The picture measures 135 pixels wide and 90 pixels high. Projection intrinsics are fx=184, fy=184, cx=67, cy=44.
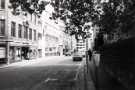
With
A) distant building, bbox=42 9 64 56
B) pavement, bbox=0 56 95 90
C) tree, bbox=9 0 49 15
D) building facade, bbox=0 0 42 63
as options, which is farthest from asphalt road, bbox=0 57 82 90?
distant building, bbox=42 9 64 56

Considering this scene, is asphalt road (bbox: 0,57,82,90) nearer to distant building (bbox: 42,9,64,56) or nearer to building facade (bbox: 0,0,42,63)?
building facade (bbox: 0,0,42,63)

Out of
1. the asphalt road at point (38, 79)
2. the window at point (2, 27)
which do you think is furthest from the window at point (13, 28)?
the asphalt road at point (38, 79)

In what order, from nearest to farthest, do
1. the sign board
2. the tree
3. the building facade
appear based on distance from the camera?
1. the tree
2. the sign board
3. the building facade

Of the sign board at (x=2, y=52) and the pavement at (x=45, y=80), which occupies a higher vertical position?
the sign board at (x=2, y=52)

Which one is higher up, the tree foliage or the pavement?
the tree foliage

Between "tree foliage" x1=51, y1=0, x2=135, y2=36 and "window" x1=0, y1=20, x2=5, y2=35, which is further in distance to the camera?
"window" x1=0, y1=20, x2=5, y2=35

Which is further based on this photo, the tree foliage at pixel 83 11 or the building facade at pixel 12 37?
the building facade at pixel 12 37

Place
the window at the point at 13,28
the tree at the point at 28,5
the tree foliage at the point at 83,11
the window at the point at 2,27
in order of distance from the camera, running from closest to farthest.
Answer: the tree foliage at the point at 83,11, the tree at the point at 28,5, the window at the point at 2,27, the window at the point at 13,28

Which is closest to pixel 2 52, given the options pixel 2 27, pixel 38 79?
pixel 2 27

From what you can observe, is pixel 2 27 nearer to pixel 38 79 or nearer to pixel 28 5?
pixel 38 79

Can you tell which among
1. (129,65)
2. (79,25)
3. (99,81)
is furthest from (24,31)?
(129,65)

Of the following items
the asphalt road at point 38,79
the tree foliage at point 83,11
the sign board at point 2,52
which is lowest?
the asphalt road at point 38,79

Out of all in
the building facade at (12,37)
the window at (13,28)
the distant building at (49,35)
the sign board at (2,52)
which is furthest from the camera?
the distant building at (49,35)

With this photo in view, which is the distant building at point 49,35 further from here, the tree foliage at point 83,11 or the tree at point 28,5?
the tree at point 28,5
